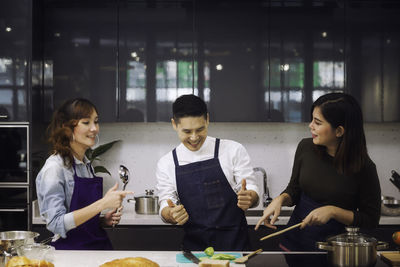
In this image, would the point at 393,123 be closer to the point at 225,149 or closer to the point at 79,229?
the point at 225,149

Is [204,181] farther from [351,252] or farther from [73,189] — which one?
[351,252]

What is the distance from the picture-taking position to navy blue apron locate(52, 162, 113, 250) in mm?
2316

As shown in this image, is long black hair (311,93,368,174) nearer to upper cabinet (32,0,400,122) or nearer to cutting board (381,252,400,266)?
cutting board (381,252,400,266)

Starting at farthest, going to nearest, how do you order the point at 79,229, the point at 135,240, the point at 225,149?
the point at 135,240, the point at 225,149, the point at 79,229

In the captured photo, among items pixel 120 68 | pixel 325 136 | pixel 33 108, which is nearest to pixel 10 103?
pixel 33 108

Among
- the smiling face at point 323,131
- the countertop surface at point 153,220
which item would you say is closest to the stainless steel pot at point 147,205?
the countertop surface at point 153,220

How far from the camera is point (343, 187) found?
2.46m

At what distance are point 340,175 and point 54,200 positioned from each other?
1.43 meters

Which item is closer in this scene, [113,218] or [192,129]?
[113,218]

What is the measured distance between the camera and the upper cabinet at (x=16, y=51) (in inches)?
150

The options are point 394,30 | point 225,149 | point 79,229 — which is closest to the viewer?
point 79,229

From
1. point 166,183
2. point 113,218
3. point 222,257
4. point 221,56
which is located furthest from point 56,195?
point 221,56

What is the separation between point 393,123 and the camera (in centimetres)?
435

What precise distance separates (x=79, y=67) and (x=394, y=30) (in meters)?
2.63
